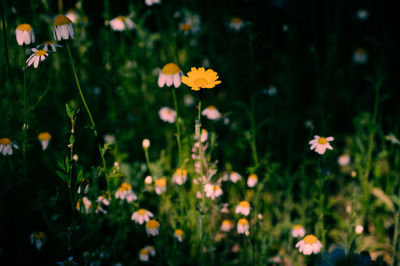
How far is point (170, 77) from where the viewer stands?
2195 mm

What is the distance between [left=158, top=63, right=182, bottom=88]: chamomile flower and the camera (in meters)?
2.18

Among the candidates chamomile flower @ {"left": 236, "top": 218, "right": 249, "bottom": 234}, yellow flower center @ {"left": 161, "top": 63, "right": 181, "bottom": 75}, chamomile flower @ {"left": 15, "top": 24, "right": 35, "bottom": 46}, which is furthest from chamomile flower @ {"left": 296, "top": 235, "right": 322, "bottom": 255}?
chamomile flower @ {"left": 15, "top": 24, "right": 35, "bottom": 46}

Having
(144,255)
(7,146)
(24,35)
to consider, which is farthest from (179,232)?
(24,35)

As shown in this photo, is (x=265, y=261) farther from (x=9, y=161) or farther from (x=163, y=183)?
(x=9, y=161)

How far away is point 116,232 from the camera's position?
240 centimetres

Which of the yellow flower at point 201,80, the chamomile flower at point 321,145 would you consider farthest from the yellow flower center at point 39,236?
the chamomile flower at point 321,145

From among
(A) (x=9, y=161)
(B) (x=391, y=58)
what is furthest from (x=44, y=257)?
(B) (x=391, y=58)

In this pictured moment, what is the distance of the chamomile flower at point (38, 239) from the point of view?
82.4 inches

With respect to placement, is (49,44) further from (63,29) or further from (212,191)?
(212,191)

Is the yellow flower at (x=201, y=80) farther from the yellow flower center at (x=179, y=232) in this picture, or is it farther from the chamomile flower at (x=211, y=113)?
the yellow flower center at (x=179, y=232)

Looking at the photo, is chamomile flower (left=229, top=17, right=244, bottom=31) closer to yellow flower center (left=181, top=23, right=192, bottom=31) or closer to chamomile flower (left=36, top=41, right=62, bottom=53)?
yellow flower center (left=181, top=23, right=192, bottom=31)

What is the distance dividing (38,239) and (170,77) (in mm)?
1058

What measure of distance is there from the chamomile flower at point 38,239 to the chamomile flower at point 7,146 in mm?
453

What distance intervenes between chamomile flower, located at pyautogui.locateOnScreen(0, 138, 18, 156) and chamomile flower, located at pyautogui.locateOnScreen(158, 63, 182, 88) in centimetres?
86
